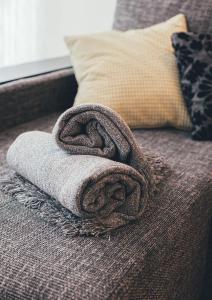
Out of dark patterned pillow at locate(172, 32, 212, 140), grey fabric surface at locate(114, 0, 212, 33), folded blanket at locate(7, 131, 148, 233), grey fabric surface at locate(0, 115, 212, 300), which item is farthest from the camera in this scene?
grey fabric surface at locate(114, 0, 212, 33)

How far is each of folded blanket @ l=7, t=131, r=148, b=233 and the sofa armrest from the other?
47 centimetres

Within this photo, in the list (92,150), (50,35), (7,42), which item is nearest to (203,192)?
(92,150)

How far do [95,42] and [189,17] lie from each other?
36 centimetres

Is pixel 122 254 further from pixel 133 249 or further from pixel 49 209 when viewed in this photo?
pixel 49 209

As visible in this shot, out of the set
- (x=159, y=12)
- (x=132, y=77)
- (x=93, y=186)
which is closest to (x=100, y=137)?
(x=93, y=186)

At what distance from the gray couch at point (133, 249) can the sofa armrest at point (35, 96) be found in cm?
1

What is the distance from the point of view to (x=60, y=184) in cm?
87

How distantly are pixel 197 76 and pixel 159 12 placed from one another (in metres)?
0.39

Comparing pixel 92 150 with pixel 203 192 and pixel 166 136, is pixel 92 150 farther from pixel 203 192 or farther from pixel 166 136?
pixel 166 136

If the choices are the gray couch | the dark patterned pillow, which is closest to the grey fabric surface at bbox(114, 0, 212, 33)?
the dark patterned pillow

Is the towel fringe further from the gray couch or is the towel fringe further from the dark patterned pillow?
the dark patterned pillow

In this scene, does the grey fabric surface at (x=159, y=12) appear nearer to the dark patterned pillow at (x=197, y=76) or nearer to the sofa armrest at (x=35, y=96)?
the dark patterned pillow at (x=197, y=76)

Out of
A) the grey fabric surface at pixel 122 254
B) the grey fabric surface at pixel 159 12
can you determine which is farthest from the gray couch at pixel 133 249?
the grey fabric surface at pixel 159 12

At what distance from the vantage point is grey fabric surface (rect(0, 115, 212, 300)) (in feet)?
2.37
